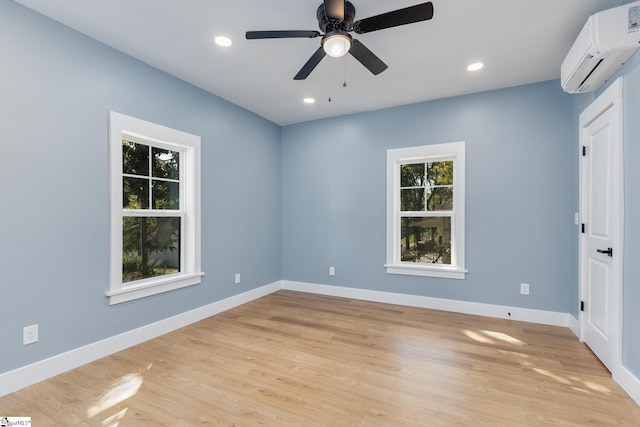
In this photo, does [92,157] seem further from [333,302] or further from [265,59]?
[333,302]

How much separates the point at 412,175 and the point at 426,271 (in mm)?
1338

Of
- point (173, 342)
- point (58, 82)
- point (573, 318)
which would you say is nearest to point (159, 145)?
point (58, 82)

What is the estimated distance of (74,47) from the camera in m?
2.38

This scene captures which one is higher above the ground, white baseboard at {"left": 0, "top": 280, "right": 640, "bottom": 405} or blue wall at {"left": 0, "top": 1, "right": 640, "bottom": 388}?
blue wall at {"left": 0, "top": 1, "right": 640, "bottom": 388}

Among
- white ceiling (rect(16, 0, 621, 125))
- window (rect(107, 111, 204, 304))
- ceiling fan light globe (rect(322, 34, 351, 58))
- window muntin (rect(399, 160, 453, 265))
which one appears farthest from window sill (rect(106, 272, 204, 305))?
window muntin (rect(399, 160, 453, 265))

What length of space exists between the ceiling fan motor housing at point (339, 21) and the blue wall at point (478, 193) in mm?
2194

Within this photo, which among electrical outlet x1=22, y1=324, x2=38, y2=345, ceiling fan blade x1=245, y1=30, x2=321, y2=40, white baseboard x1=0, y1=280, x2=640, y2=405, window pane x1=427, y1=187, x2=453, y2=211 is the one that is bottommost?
white baseboard x1=0, y1=280, x2=640, y2=405

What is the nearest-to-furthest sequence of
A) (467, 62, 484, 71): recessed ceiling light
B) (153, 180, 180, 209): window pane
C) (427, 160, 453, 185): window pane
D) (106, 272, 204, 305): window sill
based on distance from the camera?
(106, 272, 204, 305): window sill
(467, 62, 484, 71): recessed ceiling light
(153, 180, 180, 209): window pane
(427, 160, 453, 185): window pane

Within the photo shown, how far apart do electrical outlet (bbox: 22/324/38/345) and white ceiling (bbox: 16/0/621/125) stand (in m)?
2.35

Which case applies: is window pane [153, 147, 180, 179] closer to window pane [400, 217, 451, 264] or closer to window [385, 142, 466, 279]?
window [385, 142, 466, 279]

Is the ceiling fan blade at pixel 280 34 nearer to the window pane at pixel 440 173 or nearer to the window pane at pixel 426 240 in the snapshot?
the window pane at pixel 440 173

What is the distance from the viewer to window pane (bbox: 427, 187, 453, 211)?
3854 millimetres

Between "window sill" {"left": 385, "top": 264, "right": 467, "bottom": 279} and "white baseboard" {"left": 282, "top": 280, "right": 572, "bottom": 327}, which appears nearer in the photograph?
"white baseboard" {"left": 282, "top": 280, "right": 572, "bottom": 327}

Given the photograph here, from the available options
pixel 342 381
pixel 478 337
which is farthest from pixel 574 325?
pixel 342 381
